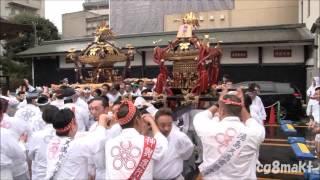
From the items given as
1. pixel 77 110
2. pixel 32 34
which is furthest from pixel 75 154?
pixel 32 34

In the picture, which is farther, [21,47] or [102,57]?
[21,47]

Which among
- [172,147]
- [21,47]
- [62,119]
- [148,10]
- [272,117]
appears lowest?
[272,117]

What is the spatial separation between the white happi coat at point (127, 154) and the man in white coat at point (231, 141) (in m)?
0.41

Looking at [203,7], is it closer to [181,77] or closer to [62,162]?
[181,77]

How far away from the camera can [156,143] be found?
3174mm

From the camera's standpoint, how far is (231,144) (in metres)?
3.22

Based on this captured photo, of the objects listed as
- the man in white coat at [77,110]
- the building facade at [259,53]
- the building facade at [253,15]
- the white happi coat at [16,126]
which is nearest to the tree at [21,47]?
the building facade at [259,53]

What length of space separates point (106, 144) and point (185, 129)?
3288 mm

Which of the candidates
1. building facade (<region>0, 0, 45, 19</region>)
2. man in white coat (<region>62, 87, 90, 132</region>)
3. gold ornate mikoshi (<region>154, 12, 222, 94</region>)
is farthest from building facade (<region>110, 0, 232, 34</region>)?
man in white coat (<region>62, 87, 90, 132</region>)

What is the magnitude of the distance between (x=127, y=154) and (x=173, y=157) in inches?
26.2

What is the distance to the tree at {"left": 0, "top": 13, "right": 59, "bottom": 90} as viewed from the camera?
24.8 meters

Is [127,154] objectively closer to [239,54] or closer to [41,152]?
[41,152]

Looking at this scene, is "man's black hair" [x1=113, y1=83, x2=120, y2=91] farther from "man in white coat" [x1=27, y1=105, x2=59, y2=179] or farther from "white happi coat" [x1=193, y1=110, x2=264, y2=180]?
"white happi coat" [x1=193, y1=110, x2=264, y2=180]

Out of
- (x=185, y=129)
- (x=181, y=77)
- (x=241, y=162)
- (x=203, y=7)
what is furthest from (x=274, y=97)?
(x=203, y=7)
